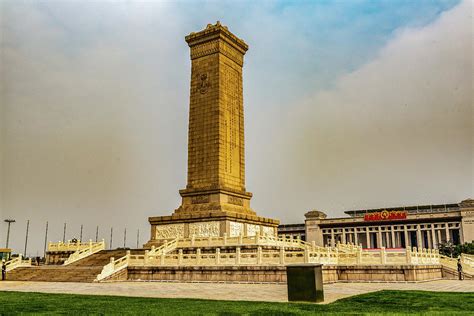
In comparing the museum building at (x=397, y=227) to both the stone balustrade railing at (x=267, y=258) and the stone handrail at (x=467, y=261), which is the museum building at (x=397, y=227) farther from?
the stone balustrade railing at (x=267, y=258)

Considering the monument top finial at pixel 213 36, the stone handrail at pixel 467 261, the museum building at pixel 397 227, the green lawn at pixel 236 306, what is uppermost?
the monument top finial at pixel 213 36

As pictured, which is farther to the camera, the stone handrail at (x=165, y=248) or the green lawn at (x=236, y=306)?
the stone handrail at (x=165, y=248)

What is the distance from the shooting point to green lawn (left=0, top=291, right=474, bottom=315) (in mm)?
9766

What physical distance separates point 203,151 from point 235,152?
258 cm

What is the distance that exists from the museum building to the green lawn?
4586 cm

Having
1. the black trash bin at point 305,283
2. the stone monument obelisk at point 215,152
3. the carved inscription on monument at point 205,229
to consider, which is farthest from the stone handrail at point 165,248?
the black trash bin at point 305,283

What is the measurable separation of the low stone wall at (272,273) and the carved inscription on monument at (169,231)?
343 inches

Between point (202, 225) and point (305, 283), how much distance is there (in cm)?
1964

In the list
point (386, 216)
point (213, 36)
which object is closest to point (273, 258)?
point (213, 36)

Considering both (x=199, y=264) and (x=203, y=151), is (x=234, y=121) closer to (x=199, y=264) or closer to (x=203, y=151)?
(x=203, y=151)

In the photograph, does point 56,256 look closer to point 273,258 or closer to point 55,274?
point 55,274

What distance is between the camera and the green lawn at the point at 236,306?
9766mm

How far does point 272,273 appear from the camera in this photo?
20156 millimetres

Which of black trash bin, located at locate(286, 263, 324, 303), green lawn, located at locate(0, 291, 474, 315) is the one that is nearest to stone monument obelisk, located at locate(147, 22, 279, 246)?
black trash bin, located at locate(286, 263, 324, 303)
